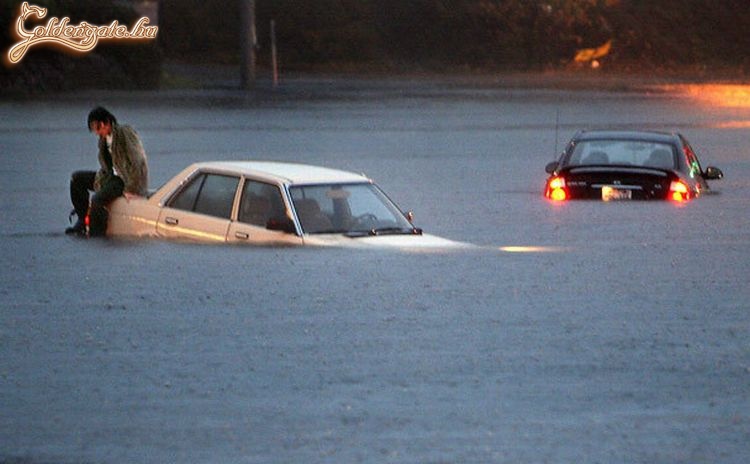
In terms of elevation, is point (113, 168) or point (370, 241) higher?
point (113, 168)

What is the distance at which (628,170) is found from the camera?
22469 millimetres

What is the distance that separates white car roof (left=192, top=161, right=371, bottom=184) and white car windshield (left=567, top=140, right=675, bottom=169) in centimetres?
657

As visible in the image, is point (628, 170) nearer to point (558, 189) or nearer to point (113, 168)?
point (558, 189)

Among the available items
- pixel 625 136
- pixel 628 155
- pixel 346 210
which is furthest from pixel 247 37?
pixel 346 210

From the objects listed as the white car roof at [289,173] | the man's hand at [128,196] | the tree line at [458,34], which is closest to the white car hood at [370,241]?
the white car roof at [289,173]

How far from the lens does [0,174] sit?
100ft

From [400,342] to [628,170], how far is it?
10.8 meters

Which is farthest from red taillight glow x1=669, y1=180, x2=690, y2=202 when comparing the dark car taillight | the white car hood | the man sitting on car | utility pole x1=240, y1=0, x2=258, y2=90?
utility pole x1=240, y1=0, x2=258, y2=90

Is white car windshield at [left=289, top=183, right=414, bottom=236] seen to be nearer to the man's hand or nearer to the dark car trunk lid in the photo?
the man's hand

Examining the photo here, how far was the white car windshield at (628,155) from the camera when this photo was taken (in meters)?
22.9

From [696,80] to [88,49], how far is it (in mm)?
25749

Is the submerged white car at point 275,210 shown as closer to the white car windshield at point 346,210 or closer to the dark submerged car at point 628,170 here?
the white car windshield at point 346,210

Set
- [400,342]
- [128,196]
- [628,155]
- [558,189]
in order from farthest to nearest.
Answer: [628,155] → [558,189] → [128,196] → [400,342]

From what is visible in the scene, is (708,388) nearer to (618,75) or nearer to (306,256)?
(306,256)
